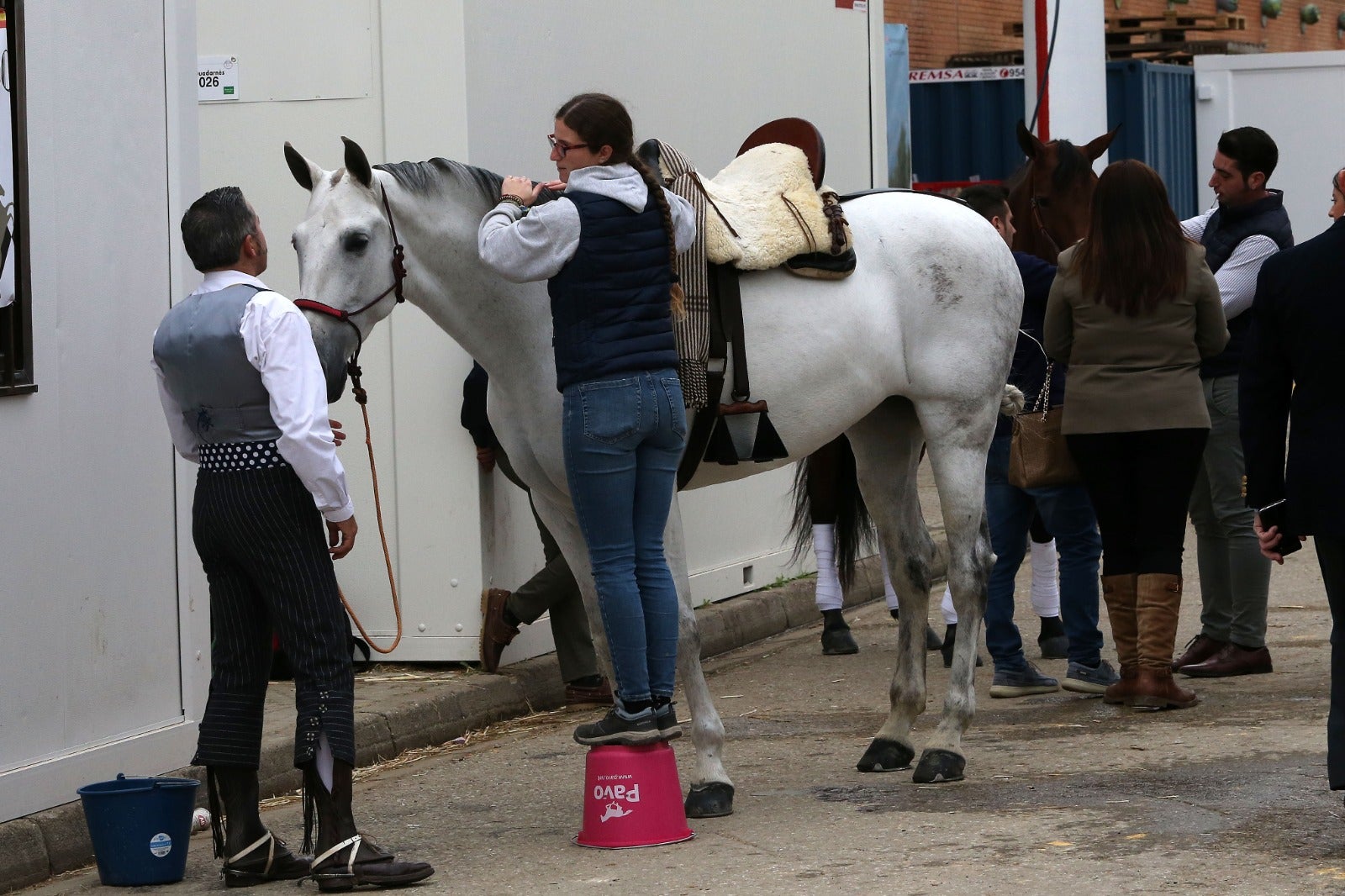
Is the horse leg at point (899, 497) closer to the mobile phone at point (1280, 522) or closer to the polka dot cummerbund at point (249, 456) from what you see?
the mobile phone at point (1280, 522)

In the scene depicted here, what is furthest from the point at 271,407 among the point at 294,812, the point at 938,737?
the point at 938,737

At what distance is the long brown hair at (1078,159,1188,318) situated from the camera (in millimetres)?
6715

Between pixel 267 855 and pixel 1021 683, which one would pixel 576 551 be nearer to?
pixel 267 855

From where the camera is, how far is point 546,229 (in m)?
5.04

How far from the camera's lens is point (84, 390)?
5699 millimetres

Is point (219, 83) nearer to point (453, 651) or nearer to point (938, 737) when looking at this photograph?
point (453, 651)

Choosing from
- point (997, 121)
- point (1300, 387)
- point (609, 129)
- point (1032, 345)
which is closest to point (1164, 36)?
point (997, 121)

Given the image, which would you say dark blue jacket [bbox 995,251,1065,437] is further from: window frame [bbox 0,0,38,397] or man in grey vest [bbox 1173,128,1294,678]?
window frame [bbox 0,0,38,397]

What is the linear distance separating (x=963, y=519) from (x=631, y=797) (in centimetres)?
170

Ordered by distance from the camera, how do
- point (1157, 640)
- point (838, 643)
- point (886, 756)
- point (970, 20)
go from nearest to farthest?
1. point (886, 756)
2. point (1157, 640)
3. point (838, 643)
4. point (970, 20)

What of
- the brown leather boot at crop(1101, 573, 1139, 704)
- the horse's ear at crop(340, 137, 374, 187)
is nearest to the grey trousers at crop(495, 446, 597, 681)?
the brown leather boot at crop(1101, 573, 1139, 704)

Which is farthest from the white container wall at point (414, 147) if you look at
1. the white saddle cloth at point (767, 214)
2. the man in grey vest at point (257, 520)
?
the man in grey vest at point (257, 520)

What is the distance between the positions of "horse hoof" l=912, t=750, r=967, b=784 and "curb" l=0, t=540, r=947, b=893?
103 cm

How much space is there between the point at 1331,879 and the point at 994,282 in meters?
2.48
